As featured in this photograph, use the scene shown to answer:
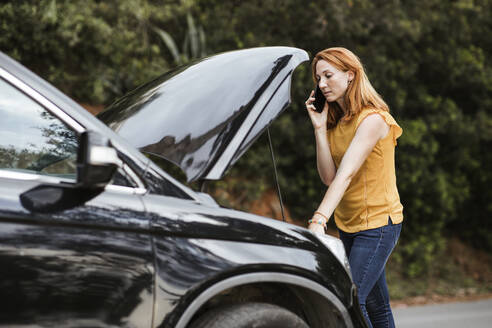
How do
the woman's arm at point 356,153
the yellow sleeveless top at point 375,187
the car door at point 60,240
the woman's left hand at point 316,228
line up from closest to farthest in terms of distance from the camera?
the car door at point 60,240, the woman's left hand at point 316,228, the woman's arm at point 356,153, the yellow sleeveless top at point 375,187

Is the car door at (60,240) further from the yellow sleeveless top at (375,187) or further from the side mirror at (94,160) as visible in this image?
the yellow sleeveless top at (375,187)

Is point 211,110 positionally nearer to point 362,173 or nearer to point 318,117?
point 318,117

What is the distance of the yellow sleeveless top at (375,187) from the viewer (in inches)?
112

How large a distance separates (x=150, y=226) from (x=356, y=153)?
4.19 ft

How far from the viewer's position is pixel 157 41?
8.70m

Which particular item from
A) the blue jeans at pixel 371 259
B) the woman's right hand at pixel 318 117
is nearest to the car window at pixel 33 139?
the woman's right hand at pixel 318 117

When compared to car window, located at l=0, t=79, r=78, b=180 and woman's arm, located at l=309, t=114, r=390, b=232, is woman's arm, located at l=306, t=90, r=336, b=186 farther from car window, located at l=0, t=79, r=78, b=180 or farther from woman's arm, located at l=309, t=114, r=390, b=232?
car window, located at l=0, t=79, r=78, b=180

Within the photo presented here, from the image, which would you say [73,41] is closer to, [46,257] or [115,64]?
[115,64]

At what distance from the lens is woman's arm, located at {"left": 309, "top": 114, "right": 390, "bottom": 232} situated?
2688 mm

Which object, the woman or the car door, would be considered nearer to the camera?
the car door

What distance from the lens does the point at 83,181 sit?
5.85ft

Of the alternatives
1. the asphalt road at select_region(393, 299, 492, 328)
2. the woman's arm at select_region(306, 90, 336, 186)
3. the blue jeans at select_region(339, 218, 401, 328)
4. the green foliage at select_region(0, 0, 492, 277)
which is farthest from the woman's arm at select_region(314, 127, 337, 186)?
the green foliage at select_region(0, 0, 492, 277)

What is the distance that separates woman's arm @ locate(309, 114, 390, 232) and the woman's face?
25cm

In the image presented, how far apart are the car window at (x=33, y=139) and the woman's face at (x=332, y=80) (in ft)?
4.96
